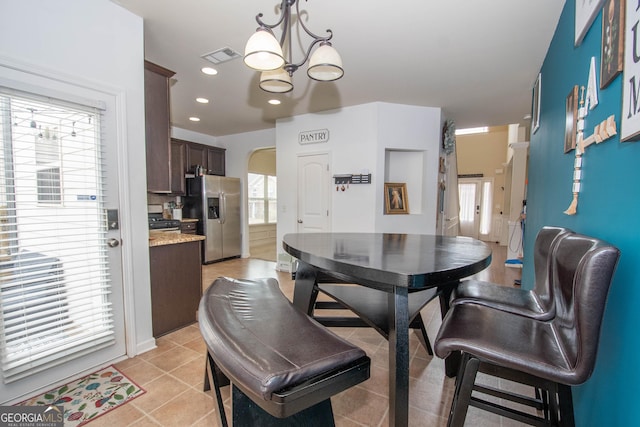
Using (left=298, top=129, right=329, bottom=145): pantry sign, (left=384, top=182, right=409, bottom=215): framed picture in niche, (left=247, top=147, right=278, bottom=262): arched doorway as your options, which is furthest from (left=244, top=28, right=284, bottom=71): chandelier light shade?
(left=247, top=147, right=278, bottom=262): arched doorway

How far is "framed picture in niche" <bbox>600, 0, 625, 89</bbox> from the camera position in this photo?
3.29ft

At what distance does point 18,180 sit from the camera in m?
1.61

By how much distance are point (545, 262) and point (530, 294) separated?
195 millimetres

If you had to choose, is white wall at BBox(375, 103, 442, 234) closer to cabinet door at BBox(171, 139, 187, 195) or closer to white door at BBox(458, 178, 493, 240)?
cabinet door at BBox(171, 139, 187, 195)

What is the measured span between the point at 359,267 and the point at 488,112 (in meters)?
4.43

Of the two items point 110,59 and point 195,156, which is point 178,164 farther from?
point 110,59

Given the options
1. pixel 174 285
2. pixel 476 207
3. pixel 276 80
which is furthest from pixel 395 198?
pixel 476 207

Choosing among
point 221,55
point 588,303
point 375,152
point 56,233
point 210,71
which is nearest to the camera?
point 588,303

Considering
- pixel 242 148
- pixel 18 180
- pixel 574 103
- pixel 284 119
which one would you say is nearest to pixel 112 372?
pixel 18 180

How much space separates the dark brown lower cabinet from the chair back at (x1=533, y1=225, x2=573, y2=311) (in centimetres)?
267

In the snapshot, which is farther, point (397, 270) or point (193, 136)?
point (193, 136)

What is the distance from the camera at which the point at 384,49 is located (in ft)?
8.46

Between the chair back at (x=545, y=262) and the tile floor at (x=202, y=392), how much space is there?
81 centimetres

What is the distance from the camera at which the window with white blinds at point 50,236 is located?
1580mm
